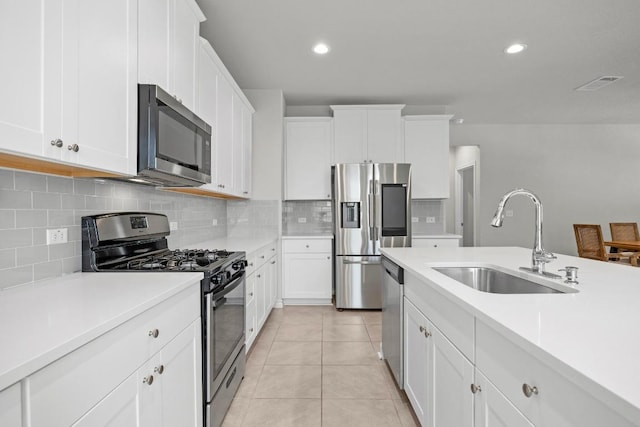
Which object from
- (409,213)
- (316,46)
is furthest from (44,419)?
(409,213)

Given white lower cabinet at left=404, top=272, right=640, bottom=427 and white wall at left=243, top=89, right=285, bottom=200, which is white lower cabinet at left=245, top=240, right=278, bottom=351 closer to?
white wall at left=243, top=89, right=285, bottom=200

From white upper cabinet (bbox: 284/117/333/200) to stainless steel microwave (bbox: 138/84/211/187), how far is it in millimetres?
2310

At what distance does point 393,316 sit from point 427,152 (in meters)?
2.96

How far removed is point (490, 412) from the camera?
3.26 feet

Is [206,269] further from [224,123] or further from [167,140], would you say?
[224,123]

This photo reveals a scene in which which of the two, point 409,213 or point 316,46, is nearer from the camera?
point 316,46

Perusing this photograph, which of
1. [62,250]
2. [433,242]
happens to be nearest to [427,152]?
[433,242]

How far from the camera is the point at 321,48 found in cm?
315

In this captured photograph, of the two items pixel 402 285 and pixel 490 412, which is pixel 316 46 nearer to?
pixel 402 285

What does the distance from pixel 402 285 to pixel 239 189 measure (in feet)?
6.93

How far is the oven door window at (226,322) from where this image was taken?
1.72 m

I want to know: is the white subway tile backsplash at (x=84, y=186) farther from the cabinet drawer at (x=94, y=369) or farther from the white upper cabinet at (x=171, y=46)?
the cabinet drawer at (x=94, y=369)

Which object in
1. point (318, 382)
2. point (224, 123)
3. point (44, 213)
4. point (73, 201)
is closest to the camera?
point (44, 213)

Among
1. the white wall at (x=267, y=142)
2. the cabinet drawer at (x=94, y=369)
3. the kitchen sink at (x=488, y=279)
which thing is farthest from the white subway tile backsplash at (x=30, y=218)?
the white wall at (x=267, y=142)
